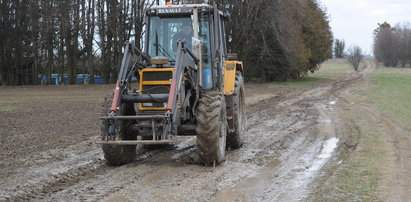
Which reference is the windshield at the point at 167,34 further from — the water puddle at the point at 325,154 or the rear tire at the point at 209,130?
the water puddle at the point at 325,154

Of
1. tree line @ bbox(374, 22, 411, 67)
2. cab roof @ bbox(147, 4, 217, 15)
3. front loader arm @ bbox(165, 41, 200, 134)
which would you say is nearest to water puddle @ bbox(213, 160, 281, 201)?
front loader arm @ bbox(165, 41, 200, 134)

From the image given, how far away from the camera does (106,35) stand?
39.3 meters

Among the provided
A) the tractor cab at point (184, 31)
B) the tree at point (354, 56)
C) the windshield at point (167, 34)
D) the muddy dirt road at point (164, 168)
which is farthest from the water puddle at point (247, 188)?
the tree at point (354, 56)

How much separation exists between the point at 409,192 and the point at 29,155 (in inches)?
266

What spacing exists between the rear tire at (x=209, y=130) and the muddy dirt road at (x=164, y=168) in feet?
0.64

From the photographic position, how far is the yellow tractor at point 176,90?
7699 millimetres

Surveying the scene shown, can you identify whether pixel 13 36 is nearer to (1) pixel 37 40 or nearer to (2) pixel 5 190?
(1) pixel 37 40

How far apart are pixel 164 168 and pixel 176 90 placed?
1328mm

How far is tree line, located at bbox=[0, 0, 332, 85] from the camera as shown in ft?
121

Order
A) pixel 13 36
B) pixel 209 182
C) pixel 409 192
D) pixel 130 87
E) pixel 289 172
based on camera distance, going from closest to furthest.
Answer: pixel 409 192, pixel 209 182, pixel 289 172, pixel 130 87, pixel 13 36

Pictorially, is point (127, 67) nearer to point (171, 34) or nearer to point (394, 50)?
point (171, 34)

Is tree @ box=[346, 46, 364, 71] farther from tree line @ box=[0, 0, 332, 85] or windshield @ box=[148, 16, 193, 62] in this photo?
windshield @ box=[148, 16, 193, 62]

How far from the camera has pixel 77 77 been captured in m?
45.0

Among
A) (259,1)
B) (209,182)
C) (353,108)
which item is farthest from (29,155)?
(259,1)
